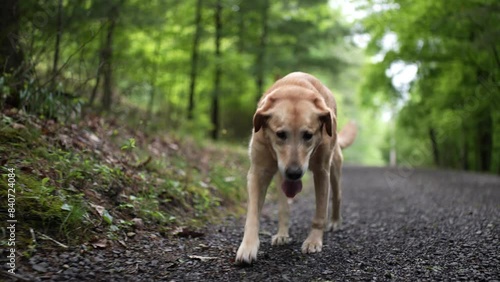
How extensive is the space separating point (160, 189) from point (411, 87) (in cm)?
1917

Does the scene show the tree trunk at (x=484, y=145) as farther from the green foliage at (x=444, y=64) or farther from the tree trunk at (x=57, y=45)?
the tree trunk at (x=57, y=45)

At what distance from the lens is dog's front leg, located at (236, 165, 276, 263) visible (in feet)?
11.4

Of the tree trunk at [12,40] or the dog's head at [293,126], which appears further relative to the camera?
the tree trunk at [12,40]

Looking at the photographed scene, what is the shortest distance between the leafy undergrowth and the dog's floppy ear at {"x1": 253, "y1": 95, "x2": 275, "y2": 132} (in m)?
1.49

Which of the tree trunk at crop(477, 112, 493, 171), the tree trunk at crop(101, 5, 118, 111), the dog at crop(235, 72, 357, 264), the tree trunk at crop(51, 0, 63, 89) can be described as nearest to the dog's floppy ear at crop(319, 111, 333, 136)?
the dog at crop(235, 72, 357, 264)

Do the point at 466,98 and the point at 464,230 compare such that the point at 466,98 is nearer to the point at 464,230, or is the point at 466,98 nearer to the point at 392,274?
the point at 464,230

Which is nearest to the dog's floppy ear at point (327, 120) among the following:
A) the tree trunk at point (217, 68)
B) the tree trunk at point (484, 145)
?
the tree trunk at point (217, 68)

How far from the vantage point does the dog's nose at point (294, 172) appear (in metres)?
3.43

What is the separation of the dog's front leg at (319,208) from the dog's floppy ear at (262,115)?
0.79 meters

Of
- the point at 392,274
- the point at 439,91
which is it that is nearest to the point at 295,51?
the point at 439,91

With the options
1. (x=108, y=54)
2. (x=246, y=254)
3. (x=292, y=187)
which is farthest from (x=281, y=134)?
(x=108, y=54)

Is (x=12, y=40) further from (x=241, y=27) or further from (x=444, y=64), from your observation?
(x=444, y=64)

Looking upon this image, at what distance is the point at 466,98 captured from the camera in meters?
16.9

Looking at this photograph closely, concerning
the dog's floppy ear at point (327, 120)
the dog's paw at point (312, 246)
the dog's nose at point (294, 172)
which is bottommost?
the dog's paw at point (312, 246)
